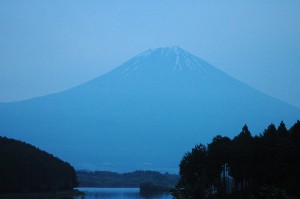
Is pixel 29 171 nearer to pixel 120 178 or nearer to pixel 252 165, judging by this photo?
pixel 252 165

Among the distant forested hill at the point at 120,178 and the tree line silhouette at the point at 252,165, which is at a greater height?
the distant forested hill at the point at 120,178

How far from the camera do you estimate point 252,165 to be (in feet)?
120

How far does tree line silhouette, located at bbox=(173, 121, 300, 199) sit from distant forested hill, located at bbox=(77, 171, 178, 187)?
60481 millimetres

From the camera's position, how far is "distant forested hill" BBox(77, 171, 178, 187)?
11269 cm

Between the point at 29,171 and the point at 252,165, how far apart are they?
103 ft

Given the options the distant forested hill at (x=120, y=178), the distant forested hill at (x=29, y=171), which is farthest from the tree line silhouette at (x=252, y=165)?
the distant forested hill at (x=120, y=178)

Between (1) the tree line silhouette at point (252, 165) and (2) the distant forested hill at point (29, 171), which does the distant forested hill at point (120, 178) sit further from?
(1) the tree line silhouette at point (252, 165)

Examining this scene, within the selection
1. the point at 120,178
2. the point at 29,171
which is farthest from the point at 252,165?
the point at 120,178

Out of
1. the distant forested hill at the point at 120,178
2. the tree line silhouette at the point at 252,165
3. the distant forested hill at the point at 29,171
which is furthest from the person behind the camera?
the distant forested hill at the point at 120,178

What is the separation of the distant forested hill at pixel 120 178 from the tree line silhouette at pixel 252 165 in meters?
60.5

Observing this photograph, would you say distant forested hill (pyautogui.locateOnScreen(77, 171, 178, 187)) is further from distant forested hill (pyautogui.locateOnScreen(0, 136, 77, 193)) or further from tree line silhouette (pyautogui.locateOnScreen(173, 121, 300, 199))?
tree line silhouette (pyautogui.locateOnScreen(173, 121, 300, 199))

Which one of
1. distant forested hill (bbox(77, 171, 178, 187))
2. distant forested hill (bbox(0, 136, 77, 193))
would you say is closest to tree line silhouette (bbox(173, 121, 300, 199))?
distant forested hill (bbox(0, 136, 77, 193))

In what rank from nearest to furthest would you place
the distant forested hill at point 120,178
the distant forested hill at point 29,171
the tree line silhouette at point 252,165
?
the tree line silhouette at point 252,165 → the distant forested hill at point 29,171 → the distant forested hill at point 120,178

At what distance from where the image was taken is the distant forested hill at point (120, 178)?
113 meters
